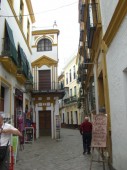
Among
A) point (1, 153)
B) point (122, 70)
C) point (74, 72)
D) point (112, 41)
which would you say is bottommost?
point (1, 153)

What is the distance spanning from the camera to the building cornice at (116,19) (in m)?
6.07

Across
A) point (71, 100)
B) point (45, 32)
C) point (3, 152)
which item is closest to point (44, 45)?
point (45, 32)

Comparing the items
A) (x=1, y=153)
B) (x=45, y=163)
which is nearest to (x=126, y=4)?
(x=1, y=153)

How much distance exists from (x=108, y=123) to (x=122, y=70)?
301cm

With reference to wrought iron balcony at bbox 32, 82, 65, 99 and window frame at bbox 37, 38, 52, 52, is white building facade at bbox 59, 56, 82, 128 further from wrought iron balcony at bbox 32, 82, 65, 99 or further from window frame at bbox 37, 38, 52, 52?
wrought iron balcony at bbox 32, 82, 65, 99

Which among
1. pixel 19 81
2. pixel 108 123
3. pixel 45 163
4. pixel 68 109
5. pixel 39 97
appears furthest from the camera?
pixel 68 109

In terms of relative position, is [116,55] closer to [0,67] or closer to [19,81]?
[0,67]

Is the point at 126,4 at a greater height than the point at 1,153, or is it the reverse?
the point at 126,4

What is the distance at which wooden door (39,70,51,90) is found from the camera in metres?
25.0

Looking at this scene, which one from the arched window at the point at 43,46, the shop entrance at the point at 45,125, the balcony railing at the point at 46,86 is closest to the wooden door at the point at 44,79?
the balcony railing at the point at 46,86

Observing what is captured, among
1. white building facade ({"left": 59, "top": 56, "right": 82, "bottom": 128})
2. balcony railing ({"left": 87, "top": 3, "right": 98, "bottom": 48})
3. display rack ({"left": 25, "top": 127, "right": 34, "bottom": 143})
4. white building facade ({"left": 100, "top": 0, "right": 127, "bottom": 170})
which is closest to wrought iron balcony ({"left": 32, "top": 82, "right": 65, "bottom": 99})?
display rack ({"left": 25, "top": 127, "right": 34, "bottom": 143})

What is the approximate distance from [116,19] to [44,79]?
18880 millimetres

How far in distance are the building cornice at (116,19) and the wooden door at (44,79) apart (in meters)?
17.2

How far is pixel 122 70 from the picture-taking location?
6.68 meters
